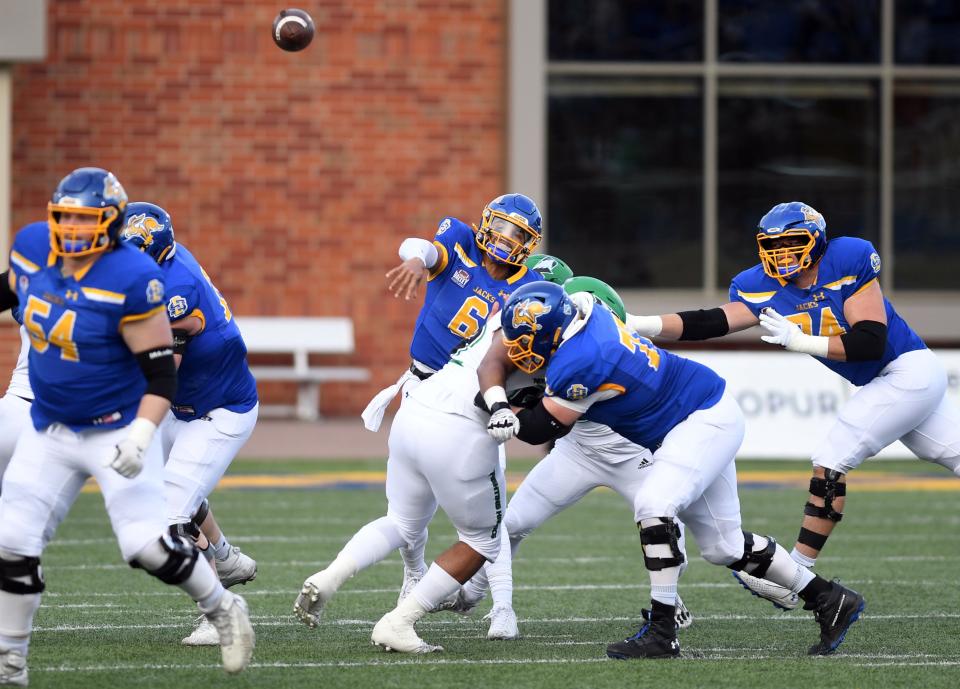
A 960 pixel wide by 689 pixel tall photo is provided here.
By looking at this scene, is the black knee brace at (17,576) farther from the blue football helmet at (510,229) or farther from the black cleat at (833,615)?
the black cleat at (833,615)

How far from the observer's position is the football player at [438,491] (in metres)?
5.72

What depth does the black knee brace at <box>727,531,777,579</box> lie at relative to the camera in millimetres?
6102

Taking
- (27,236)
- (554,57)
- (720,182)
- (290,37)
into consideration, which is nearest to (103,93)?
(554,57)

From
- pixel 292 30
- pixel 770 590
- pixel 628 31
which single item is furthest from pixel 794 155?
pixel 770 590

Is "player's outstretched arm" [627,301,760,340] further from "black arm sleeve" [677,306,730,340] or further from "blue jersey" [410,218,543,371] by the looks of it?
"blue jersey" [410,218,543,371]

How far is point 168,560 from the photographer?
5180 millimetres

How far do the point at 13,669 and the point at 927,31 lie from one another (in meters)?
14.7

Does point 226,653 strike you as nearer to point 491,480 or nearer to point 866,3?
point 491,480

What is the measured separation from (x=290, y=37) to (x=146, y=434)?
13.5 ft

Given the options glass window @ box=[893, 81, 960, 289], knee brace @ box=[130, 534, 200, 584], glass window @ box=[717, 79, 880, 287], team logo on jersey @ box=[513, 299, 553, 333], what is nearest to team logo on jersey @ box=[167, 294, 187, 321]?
knee brace @ box=[130, 534, 200, 584]

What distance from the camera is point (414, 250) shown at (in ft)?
22.4

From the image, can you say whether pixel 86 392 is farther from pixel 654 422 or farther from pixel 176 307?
pixel 654 422

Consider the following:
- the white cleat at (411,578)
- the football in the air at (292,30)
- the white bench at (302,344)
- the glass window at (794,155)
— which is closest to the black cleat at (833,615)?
the white cleat at (411,578)

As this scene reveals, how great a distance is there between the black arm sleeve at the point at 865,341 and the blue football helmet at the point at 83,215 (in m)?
3.39
